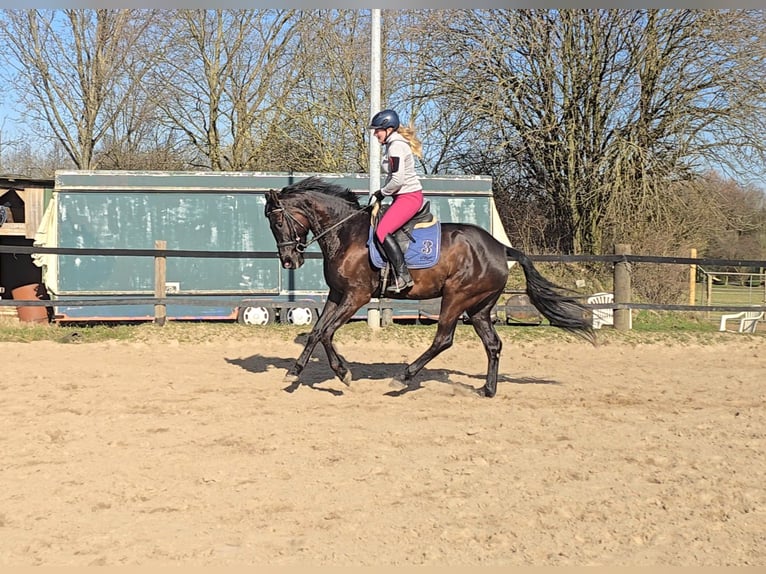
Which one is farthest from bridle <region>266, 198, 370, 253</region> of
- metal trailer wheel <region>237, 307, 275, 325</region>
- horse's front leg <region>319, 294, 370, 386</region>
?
metal trailer wheel <region>237, 307, 275, 325</region>

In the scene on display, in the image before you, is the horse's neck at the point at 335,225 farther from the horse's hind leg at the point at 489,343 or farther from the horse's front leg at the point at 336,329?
the horse's hind leg at the point at 489,343

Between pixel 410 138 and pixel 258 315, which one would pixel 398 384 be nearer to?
pixel 410 138

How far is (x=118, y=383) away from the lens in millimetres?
7184

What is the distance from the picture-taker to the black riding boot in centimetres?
680

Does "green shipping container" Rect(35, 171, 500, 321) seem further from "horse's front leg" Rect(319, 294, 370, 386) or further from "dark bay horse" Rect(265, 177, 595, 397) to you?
"horse's front leg" Rect(319, 294, 370, 386)

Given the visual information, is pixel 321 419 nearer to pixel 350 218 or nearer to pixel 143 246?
pixel 350 218

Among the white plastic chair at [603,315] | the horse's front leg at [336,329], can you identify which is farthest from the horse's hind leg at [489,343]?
the white plastic chair at [603,315]

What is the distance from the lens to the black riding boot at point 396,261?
268 inches

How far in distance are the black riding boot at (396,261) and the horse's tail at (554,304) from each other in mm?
1330

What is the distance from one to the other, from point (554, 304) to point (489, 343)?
0.91m

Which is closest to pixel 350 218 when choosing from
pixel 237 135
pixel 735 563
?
pixel 735 563

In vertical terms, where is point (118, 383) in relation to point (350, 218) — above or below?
below

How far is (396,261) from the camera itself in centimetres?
681

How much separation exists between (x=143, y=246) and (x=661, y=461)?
12.2m
